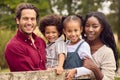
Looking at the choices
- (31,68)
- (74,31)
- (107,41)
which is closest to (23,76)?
(31,68)

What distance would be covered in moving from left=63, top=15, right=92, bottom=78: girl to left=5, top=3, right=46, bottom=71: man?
27cm

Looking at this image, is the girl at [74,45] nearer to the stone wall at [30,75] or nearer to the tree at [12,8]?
the stone wall at [30,75]

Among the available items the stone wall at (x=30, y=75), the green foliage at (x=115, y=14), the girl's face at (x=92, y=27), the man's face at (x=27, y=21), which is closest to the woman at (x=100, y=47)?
the girl's face at (x=92, y=27)

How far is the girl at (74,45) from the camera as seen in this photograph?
3.89m

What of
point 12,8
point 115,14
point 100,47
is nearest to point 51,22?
point 100,47

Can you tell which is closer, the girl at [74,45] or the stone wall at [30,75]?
the stone wall at [30,75]

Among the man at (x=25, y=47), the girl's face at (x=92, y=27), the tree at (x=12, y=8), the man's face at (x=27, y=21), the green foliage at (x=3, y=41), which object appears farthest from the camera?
the tree at (x=12, y=8)

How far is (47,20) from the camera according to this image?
4289 millimetres

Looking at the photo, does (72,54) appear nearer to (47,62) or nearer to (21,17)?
(47,62)

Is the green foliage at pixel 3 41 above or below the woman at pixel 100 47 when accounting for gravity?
below

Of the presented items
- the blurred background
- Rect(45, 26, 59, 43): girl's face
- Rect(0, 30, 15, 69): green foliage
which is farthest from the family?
the blurred background

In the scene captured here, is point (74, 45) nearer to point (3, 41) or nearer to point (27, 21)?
point (27, 21)

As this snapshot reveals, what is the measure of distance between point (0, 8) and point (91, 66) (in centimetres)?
2145

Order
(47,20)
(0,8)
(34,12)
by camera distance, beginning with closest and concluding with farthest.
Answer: (34,12) < (47,20) < (0,8)
